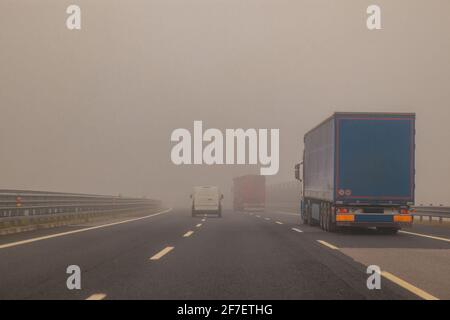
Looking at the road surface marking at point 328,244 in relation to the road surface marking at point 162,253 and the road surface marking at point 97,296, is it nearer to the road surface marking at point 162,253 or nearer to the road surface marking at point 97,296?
the road surface marking at point 162,253

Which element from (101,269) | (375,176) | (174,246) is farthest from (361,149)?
(101,269)

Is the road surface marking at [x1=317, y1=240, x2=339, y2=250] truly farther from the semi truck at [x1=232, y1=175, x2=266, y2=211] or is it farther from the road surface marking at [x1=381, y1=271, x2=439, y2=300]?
the semi truck at [x1=232, y1=175, x2=266, y2=211]

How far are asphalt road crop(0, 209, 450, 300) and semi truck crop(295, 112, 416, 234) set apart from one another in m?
2.04

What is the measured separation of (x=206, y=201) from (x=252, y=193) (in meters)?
16.7

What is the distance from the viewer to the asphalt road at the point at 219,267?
6.66m

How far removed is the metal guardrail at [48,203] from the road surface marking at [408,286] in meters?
10.9

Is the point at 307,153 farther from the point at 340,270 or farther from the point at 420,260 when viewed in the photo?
the point at 340,270

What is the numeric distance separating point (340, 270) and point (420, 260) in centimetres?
227

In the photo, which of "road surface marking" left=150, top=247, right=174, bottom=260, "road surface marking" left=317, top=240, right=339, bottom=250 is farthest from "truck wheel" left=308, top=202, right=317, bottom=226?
"road surface marking" left=150, top=247, right=174, bottom=260

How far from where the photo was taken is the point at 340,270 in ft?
28.0

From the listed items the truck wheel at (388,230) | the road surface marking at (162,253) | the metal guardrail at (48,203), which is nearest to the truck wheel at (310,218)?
the truck wheel at (388,230)

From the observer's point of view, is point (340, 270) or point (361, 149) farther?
point (361, 149)

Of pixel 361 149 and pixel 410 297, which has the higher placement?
pixel 361 149
